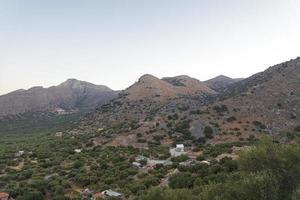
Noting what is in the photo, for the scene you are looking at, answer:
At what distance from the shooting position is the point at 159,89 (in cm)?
15450

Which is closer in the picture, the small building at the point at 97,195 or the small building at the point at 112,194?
the small building at the point at 112,194

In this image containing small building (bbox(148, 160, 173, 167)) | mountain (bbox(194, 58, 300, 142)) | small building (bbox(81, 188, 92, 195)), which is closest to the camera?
small building (bbox(81, 188, 92, 195))

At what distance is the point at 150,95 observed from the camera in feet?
481

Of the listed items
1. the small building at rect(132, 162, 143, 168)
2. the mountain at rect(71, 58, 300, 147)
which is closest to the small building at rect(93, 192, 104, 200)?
the small building at rect(132, 162, 143, 168)

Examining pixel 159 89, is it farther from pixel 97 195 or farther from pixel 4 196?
pixel 4 196

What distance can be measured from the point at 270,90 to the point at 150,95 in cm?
5917

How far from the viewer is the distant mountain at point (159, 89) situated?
481 feet

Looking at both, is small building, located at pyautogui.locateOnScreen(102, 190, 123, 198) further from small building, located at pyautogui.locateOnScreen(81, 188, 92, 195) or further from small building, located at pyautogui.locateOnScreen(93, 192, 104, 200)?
small building, located at pyautogui.locateOnScreen(81, 188, 92, 195)

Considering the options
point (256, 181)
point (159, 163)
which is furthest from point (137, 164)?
point (256, 181)

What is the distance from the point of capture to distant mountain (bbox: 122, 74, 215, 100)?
481 ft

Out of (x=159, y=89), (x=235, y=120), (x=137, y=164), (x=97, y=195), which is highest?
(x=159, y=89)

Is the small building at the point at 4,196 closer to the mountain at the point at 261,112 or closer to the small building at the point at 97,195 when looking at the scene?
the small building at the point at 97,195

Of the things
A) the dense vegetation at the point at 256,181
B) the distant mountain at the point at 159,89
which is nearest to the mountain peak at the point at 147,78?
the distant mountain at the point at 159,89

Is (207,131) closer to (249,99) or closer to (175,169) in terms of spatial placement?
(249,99)
